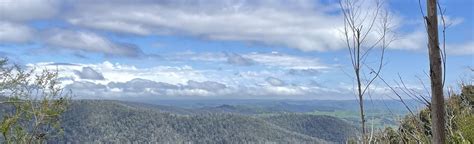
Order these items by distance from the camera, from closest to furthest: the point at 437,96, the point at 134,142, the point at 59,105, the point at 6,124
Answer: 1. the point at 437,96
2. the point at 6,124
3. the point at 59,105
4. the point at 134,142

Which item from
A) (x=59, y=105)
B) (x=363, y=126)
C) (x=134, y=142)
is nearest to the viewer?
(x=363, y=126)

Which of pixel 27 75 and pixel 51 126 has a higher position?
pixel 27 75

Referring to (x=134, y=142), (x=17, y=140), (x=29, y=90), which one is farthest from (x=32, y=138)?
(x=134, y=142)

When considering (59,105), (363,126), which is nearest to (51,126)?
(59,105)

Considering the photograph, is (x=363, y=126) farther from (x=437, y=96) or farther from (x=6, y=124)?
(x=6, y=124)

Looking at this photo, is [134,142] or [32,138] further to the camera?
[134,142]

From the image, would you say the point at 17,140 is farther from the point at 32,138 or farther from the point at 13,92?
the point at 13,92
